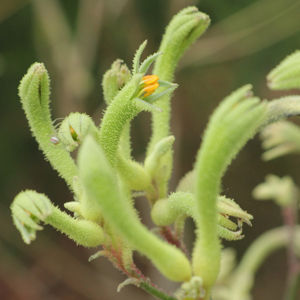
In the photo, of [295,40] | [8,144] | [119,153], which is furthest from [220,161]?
[8,144]

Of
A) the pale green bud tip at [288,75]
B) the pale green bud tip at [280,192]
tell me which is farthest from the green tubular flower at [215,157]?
the pale green bud tip at [280,192]

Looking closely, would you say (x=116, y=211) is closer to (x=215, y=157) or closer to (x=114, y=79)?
(x=215, y=157)

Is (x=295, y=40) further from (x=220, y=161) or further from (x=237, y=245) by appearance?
(x=220, y=161)

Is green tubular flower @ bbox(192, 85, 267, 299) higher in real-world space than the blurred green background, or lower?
lower

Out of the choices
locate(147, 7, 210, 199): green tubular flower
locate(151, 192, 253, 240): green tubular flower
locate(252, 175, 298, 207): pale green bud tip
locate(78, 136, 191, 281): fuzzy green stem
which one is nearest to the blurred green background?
locate(252, 175, 298, 207): pale green bud tip

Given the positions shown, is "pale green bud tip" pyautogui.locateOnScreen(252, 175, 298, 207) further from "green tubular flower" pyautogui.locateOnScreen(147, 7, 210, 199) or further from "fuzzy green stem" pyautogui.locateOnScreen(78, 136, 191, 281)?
"fuzzy green stem" pyautogui.locateOnScreen(78, 136, 191, 281)

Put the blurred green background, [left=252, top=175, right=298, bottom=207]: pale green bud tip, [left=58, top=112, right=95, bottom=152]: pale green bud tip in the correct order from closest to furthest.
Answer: [left=58, top=112, right=95, bottom=152]: pale green bud tip → [left=252, top=175, right=298, bottom=207]: pale green bud tip → the blurred green background
